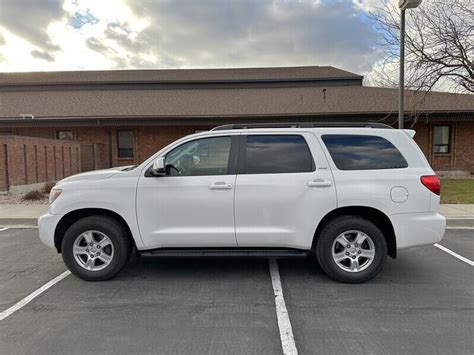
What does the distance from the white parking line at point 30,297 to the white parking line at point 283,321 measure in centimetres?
289

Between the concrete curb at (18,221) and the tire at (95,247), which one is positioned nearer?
the tire at (95,247)

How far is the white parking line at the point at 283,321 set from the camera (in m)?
3.06

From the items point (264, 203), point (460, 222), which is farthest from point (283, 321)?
point (460, 222)

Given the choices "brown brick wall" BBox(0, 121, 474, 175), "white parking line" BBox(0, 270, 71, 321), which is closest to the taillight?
"white parking line" BBox(0, 270, 71, 321)

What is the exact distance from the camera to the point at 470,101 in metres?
18.8

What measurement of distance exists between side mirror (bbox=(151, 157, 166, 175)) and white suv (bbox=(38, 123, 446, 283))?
0.5 inches

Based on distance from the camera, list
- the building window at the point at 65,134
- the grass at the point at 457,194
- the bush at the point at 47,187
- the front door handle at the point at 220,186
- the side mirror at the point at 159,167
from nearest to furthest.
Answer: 1. the side mirror at the point at 159,167
2. the front door handle at the point at 220,186
3. the grass at the point at 457,194
4. the bush at the point at 47,187
5. the building window at the point at 65,134

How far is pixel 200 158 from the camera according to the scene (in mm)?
4629

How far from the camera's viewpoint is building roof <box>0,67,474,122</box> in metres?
18.1

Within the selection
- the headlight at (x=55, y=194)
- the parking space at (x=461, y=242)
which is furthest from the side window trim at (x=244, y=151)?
the parking space at (x=461, y=242)

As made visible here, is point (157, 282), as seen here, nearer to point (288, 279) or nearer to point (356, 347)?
point (288, 279)

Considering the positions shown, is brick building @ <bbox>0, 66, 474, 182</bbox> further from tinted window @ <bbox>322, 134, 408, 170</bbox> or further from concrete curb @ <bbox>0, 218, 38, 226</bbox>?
tinted window @ <bbox>322, 134, 408, 170</bbox>

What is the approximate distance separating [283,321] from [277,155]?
2.06 meters

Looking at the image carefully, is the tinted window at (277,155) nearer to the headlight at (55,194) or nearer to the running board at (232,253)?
the running board at (232,253)
